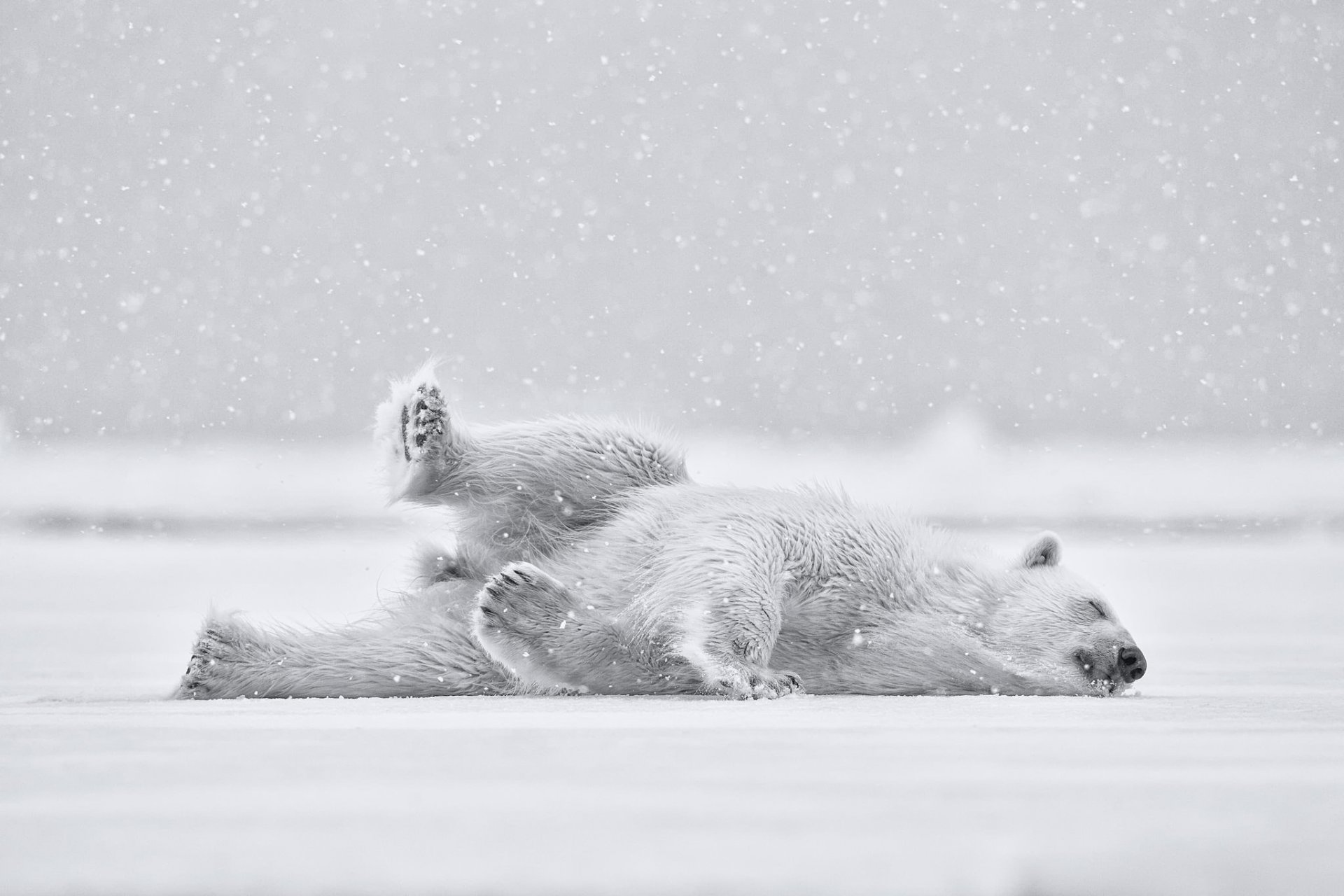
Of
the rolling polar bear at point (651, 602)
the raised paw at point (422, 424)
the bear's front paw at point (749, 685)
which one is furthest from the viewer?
the raised paw at point (422, 424)

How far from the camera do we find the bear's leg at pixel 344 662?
9.95 ft

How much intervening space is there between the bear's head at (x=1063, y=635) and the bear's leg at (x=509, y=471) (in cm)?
89

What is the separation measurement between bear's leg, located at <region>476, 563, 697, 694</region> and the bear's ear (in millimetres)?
995

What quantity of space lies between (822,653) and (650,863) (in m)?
2.03

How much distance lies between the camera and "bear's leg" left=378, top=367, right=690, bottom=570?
131 inches

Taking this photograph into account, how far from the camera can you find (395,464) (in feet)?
11.0

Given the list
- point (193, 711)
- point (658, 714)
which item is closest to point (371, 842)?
point (658, 714)

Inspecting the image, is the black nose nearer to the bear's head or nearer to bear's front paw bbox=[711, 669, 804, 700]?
the bear's head

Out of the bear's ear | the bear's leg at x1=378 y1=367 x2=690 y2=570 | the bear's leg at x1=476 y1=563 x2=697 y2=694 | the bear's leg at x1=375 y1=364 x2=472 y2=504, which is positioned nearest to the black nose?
the bear's ear

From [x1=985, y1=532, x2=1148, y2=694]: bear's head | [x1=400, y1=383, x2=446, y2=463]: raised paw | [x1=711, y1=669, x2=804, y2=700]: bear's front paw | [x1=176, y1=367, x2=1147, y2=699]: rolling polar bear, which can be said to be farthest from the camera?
[x1=400, y1=383, x2=446, y2=463]: raised paw

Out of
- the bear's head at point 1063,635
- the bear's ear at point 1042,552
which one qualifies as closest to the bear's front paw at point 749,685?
the bear's head at point 1063,635

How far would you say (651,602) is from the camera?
2982mm

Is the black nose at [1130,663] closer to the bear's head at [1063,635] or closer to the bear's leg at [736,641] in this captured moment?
the bear's head at [1063,635]

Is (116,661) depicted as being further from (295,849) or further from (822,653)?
(295,849)
